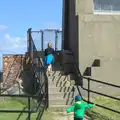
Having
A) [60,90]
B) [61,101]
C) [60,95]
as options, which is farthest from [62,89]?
[61,101]

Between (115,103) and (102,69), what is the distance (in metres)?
2.26

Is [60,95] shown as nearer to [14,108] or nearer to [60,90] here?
[60,90]

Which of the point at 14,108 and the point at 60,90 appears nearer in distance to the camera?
the point at 14,108

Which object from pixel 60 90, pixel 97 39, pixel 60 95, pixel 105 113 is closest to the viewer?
pixel 105 113

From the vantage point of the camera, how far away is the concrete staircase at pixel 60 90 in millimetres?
15242

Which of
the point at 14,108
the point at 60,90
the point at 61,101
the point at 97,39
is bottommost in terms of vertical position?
the point at 14,108

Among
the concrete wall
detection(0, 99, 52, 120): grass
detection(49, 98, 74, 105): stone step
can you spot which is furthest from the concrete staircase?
the concrete wall

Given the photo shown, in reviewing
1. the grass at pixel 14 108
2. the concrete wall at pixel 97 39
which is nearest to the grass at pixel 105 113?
the grass at pixel 14 108

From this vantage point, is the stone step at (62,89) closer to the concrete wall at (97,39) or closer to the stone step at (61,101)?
the stone step at (61,101)

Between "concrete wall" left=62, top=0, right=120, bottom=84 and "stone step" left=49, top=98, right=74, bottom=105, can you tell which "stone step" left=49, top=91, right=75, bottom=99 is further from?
"concrete wall" left=62, top=0, right=120, bottom=84

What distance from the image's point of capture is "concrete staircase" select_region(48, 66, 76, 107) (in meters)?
15.2

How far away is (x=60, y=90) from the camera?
15.9 m

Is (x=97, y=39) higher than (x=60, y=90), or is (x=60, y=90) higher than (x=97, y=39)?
(x=97, y=39)

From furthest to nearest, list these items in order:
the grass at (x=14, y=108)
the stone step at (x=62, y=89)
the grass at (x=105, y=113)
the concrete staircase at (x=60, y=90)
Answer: the stone step at (x=62, y=89) → the concrete staircase at (x=60, y=90) → the grass at (x=14, y=108) → the grass at (x=105, y=113)
